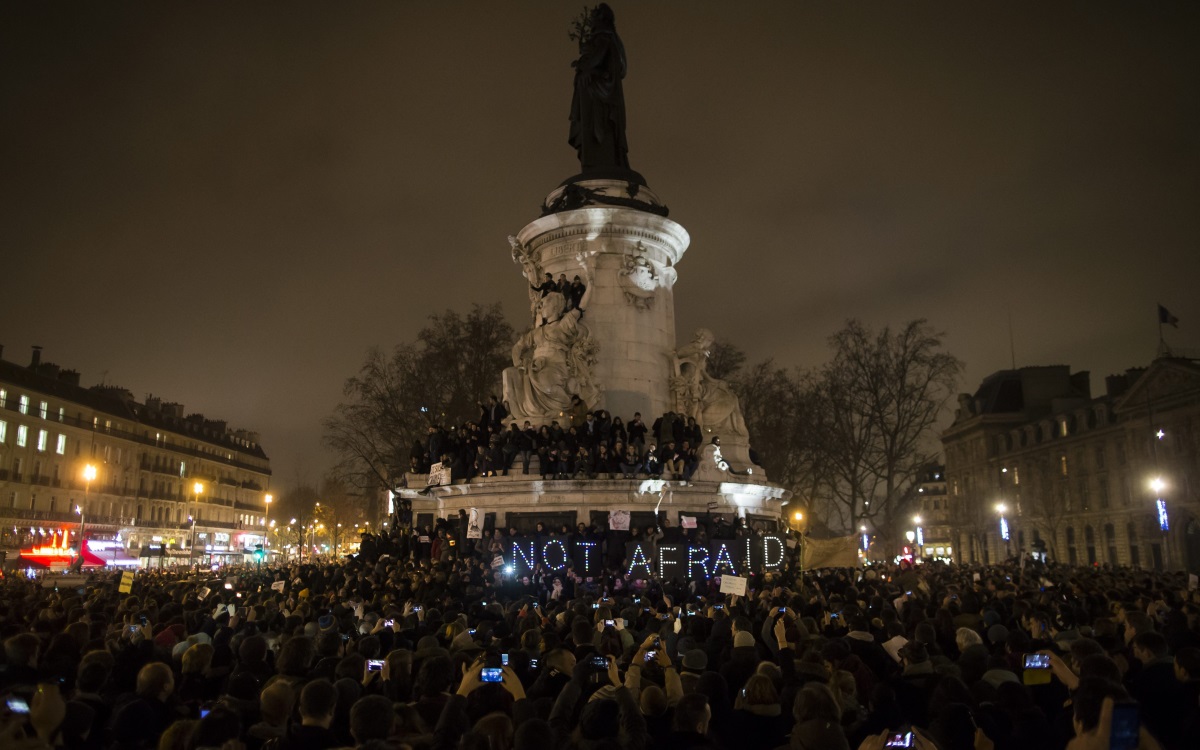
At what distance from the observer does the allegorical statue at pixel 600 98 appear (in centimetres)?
2730

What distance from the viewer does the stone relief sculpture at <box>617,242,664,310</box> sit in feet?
79.9

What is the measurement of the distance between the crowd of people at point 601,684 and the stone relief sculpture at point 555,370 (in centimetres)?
1264

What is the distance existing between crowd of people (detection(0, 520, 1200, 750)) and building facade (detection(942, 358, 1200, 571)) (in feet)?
121

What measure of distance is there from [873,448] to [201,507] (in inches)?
2608

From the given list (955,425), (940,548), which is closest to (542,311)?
(955,425)

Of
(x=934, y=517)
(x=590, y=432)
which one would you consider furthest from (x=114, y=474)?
(x=934, y=517)

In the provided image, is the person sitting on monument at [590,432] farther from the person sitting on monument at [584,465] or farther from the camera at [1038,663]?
the camera at [1038,663]

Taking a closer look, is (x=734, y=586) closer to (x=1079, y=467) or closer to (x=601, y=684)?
(x=601, y=684)

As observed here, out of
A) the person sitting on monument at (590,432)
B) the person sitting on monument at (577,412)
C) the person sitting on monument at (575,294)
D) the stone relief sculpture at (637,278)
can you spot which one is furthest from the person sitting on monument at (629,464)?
the stone relief sculpture at (637,278)

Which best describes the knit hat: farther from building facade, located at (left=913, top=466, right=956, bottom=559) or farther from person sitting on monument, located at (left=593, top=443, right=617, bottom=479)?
building facade, located at (left=913, top=466, right=956, bottom=559)

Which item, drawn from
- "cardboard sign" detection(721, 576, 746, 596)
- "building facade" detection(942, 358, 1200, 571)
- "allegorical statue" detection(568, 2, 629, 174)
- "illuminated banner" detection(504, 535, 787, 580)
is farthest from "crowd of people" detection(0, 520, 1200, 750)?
"building facade" detection(942, 358, 1200, 571)

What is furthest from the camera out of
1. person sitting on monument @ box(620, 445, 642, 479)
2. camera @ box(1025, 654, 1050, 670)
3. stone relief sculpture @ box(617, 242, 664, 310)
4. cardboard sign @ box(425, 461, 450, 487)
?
stone relief sculpture @ box(617, 242, 664, 310)

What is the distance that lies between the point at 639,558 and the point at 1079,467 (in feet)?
185

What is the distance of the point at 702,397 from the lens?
24.5 meters
